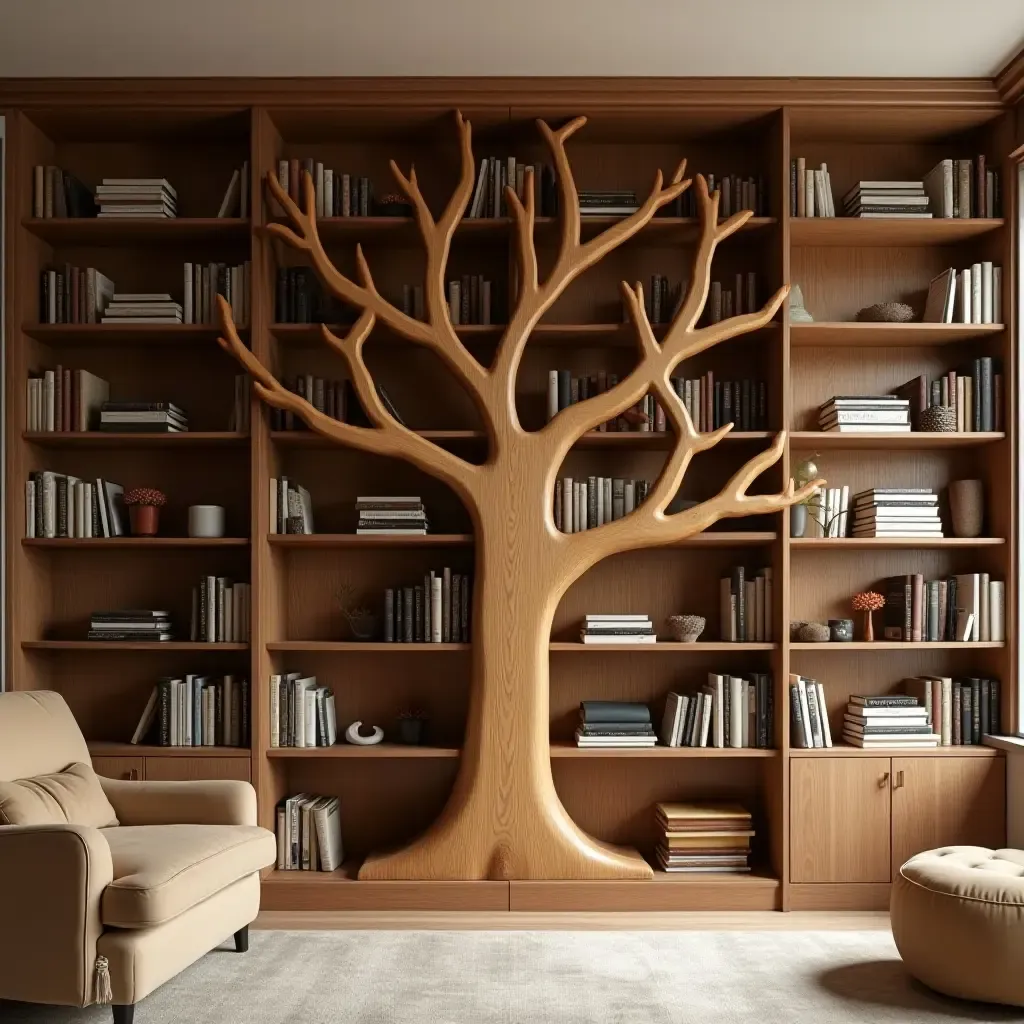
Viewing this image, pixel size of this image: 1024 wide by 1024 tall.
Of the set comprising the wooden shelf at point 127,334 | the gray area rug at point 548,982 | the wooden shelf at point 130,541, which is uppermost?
the wooden shelf at point 127,334

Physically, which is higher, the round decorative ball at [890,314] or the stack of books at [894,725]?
the round decorative ball at [890,314]

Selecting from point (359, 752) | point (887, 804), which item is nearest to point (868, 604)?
point (887, 804)

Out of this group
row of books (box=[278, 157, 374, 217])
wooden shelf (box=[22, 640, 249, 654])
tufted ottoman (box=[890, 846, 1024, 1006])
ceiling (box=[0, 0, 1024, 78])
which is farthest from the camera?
row of books (box=[278, 157, 374, 217])

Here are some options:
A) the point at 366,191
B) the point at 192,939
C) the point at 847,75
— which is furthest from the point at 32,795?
the point at 847,75

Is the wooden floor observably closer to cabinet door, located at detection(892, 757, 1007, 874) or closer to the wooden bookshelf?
the wooden bookshelf

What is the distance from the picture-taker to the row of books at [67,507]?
167 inches

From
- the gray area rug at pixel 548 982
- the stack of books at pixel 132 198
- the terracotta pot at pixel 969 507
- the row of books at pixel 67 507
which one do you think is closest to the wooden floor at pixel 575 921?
the gray area rug at pixel 548 982

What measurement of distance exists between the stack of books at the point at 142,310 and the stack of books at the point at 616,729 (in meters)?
2.12

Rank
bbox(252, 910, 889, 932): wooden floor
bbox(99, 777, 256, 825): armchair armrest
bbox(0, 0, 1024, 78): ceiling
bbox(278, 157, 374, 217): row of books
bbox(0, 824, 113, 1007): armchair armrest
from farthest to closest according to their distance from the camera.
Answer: bbox(278, 157, 374, 217): row of books
bbox(252, 910, 889, 932): wooden floor
bbox(0, 0, 1024, 78): ceiling
bbox(99, 777, 256, 825): armchair armrest
bbox(0, 824, 113, 1007): armchair armrest

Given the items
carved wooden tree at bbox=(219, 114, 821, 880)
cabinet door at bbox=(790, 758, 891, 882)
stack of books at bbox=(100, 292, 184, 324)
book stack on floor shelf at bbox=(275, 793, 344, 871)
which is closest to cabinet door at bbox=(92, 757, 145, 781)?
book stack on floor shelf at bbox=(275, 793, 344, 871)

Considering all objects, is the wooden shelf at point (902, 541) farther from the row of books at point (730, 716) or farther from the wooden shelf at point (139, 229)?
the wooden shelf at point (139, 229)

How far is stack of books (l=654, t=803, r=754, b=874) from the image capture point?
4.21 meters

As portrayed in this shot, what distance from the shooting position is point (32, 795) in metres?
3.18

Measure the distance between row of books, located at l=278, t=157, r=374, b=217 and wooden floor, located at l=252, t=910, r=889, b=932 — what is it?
252 cm
